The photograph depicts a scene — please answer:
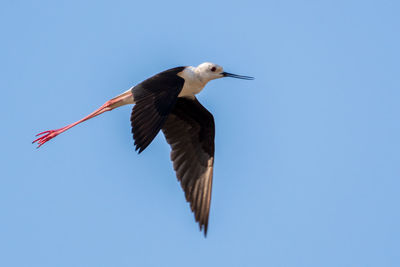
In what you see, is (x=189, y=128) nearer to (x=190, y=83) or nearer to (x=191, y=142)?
(x=191, y=142)

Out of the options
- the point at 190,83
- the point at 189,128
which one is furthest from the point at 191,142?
the point at 190,83

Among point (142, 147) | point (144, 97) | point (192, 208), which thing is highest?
point (144, 97)

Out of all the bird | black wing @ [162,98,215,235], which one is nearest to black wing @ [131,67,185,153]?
the bird

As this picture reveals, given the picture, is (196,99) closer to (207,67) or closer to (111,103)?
(207,67)

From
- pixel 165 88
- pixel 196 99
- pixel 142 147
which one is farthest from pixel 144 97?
pixel 196 99

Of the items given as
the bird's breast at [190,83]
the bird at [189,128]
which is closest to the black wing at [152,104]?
the bird at [189,128]

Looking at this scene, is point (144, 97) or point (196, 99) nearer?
point (144, 97)

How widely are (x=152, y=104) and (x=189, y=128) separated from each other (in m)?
1.84

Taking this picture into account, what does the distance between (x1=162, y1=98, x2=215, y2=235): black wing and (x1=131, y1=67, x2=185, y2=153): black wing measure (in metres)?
1.13

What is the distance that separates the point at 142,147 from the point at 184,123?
2.35m

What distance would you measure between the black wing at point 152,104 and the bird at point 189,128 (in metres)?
0.01

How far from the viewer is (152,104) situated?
32.5 feet

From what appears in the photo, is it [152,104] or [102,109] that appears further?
[102,109]

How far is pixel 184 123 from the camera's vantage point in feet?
38.2
